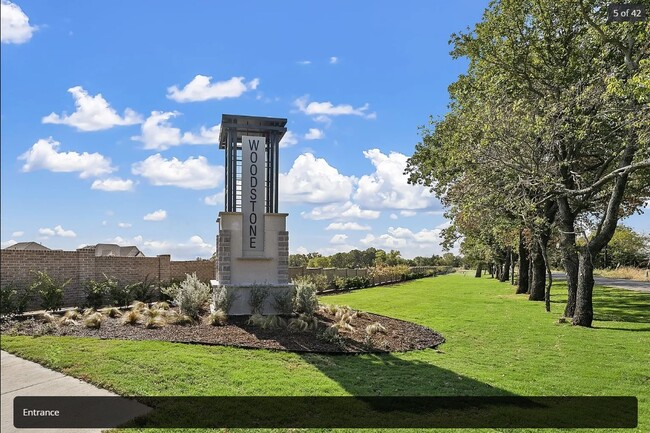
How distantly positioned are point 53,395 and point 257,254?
7518mm

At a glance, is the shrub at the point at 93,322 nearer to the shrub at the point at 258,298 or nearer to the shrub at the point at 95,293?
the shrub at the point at 258,298

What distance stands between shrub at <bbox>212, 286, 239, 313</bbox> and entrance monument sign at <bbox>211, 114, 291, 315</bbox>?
0.19 meters

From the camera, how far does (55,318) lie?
1117 centimetres

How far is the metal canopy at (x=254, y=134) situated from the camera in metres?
13.1

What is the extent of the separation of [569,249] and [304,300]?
938 centimetres

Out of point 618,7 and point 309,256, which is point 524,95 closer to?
point 618,7

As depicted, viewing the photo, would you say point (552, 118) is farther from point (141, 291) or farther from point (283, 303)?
point (141, 291)

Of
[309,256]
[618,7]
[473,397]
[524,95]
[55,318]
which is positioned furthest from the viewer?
[309,256]

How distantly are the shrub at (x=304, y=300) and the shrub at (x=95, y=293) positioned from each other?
22.5ft

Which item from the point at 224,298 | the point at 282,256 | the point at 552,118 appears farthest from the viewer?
the point at 552,118

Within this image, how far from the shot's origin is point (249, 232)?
12.9m

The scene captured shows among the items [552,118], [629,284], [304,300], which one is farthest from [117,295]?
[629,284]

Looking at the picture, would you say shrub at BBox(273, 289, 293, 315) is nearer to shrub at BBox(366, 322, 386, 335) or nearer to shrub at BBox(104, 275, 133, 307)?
shrub at BBox(366, 322, 386, 335)

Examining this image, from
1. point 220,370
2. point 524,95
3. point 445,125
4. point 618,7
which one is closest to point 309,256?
point 445,125
